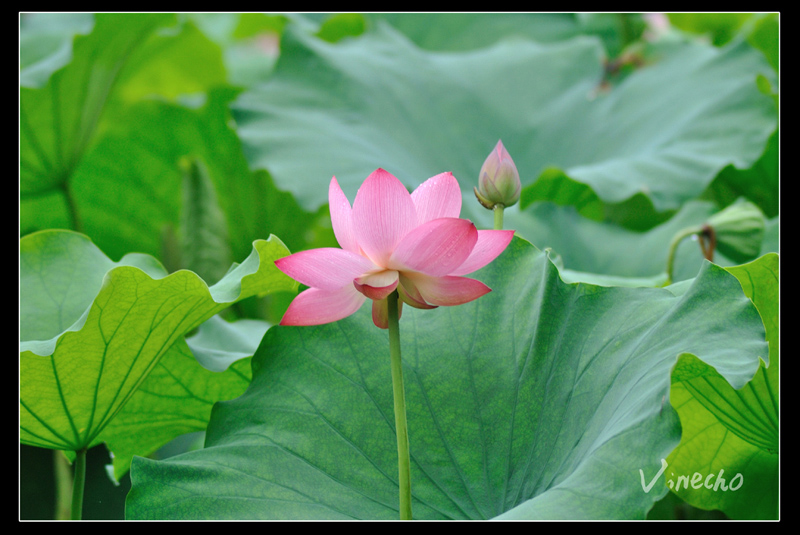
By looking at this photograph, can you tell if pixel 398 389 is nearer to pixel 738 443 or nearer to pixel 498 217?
pixel 498 217

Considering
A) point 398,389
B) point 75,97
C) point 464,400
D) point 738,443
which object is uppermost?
point 75,97

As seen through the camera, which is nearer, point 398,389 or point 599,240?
point 398,389

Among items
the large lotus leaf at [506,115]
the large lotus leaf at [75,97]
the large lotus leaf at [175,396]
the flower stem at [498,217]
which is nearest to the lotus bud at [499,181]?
the flower stem at [498,217]

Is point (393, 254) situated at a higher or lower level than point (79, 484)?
higher

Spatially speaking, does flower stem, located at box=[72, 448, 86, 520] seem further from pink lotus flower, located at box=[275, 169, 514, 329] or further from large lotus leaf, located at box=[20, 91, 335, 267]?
large lotus leaf, located at box=[20, 91, 335, 267]

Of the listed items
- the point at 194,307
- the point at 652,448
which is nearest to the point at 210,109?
the point at 194,307

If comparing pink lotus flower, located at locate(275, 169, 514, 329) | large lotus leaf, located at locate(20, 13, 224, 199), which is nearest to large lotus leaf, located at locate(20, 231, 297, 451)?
pink lotus flower, located at locate(275, 169, 514, 329)

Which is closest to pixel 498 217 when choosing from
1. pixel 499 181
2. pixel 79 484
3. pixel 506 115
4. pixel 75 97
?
pixel 499 181
